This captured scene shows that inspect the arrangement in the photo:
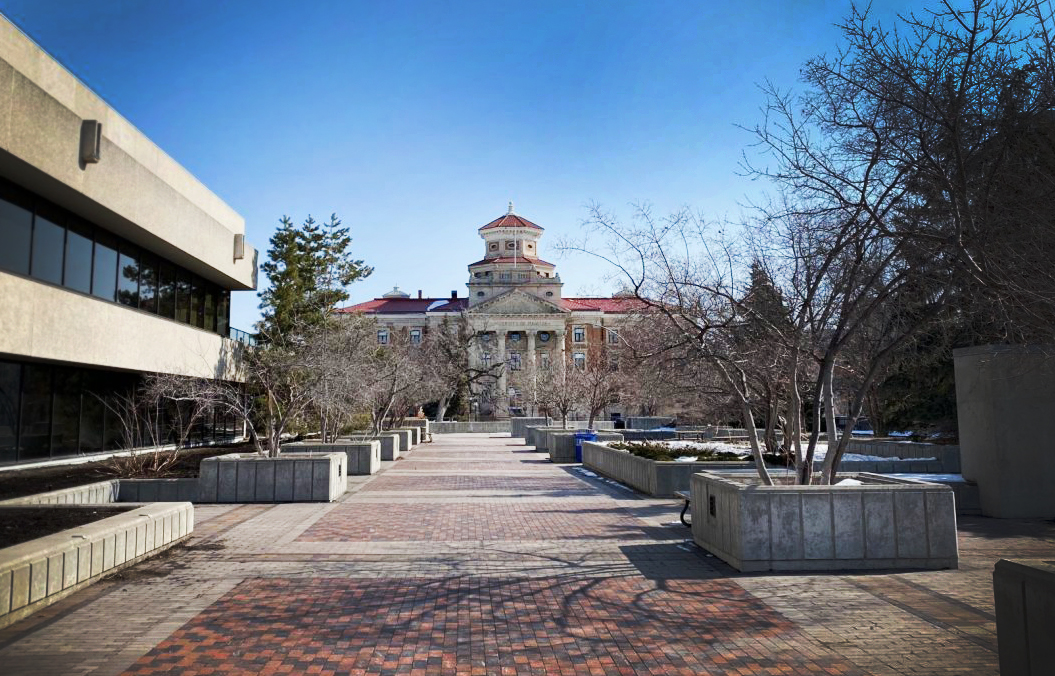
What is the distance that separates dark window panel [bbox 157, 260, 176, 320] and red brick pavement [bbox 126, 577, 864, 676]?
856 inches

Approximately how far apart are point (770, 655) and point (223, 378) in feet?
94.5

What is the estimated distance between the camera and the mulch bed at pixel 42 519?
877 cm

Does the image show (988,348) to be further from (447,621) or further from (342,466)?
(342,466)

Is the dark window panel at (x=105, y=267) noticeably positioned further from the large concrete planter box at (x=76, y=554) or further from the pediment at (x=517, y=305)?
the pediment at (x=517, y=305)

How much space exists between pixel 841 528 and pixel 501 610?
4.14 metres

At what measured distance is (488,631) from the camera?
6617 mm

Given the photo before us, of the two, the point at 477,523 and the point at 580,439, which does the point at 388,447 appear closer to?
the point at 580,439

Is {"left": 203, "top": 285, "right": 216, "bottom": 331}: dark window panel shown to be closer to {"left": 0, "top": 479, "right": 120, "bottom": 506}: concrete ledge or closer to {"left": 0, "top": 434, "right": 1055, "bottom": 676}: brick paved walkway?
{"left": 0, "top": 479, "right": 120, "bottom": 506}: concrete ledge

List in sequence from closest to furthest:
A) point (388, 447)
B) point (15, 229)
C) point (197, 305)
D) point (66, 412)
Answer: point (15, 229)
point (66, 412)
point (388, 447)
point (197, 305)

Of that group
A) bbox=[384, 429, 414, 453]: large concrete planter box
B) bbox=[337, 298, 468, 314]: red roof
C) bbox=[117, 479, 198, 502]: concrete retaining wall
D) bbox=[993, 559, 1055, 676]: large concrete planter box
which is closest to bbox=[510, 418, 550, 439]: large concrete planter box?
bbox=[384, 429, 414, 453]: large concrete planter box

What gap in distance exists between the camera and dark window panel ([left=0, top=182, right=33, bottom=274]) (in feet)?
59.4

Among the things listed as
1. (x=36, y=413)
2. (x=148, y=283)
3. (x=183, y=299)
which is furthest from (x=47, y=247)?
(x=183, y=299)

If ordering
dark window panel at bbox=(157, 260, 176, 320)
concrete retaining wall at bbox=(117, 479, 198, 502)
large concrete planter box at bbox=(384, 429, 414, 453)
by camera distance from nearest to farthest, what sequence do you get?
concrete retaining wall at bbox=(117, 479, 198, 502), dark window panel at bbox=(157, 260, 176, 320), large concrete planter box at bbox=(384, 429, 414, 453)

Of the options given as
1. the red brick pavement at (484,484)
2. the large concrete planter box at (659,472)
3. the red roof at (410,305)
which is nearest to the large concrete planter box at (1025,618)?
the large concrete planter box at (659,472)
